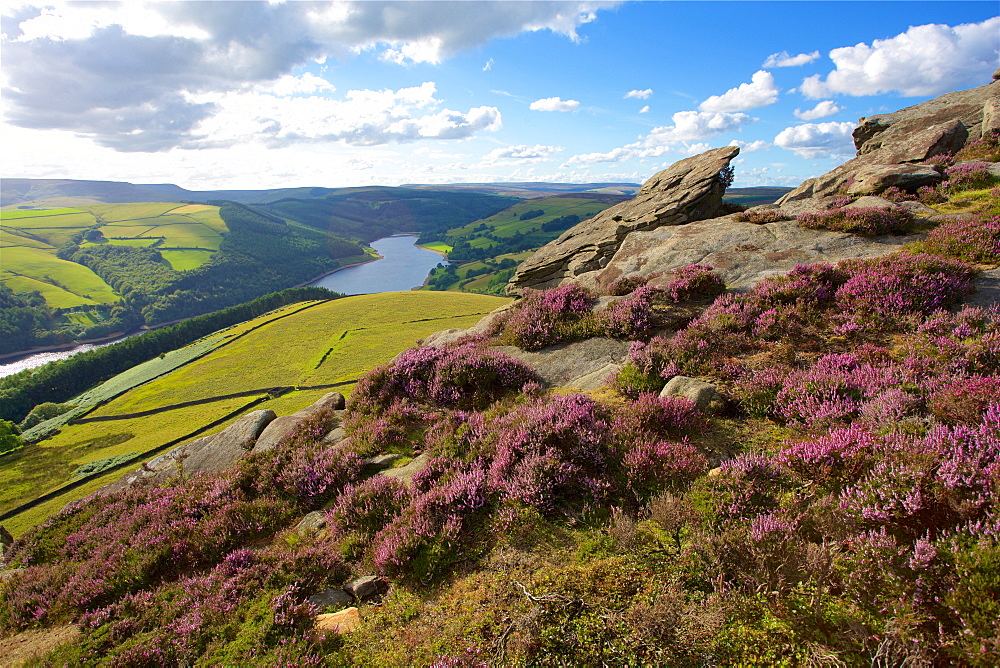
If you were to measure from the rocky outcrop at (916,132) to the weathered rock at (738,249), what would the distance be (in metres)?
9.53

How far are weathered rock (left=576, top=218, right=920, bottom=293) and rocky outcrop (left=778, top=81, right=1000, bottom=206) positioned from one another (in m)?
9.53

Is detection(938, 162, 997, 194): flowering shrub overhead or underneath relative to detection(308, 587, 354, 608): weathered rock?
overhead

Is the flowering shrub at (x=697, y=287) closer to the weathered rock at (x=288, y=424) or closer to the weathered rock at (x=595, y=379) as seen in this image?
the weathered rock at (x=595, y=379)

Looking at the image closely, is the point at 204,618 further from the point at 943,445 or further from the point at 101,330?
the point at 101,330

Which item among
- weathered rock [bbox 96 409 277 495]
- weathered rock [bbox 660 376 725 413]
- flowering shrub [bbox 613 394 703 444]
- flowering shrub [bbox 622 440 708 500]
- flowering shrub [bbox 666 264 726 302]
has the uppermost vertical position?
flowering shrub [bbox 666 264 726 302]

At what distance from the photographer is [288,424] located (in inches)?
428

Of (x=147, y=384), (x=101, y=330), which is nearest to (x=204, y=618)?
(x=147, y=384)

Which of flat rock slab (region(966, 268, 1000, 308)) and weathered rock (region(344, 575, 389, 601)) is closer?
weathered rock (region(344, 575, 389, 601))

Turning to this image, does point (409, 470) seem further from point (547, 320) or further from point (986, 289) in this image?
point (986, 289)

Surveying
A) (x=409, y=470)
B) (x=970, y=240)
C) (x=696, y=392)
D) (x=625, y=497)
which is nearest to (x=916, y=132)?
(x=970, y=240)

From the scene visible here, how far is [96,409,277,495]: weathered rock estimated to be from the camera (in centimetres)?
1101

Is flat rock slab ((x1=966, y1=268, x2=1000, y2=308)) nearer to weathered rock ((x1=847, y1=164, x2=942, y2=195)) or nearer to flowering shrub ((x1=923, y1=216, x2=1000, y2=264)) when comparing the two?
flowering shrub ((x1=923, y1=216, x2=1000, y2=264))

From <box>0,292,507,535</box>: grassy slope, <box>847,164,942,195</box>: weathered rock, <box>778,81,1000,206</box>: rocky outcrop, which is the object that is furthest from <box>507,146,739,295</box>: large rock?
<box>0,292,507,535</box>: grassy slope

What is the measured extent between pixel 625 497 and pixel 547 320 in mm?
6327
